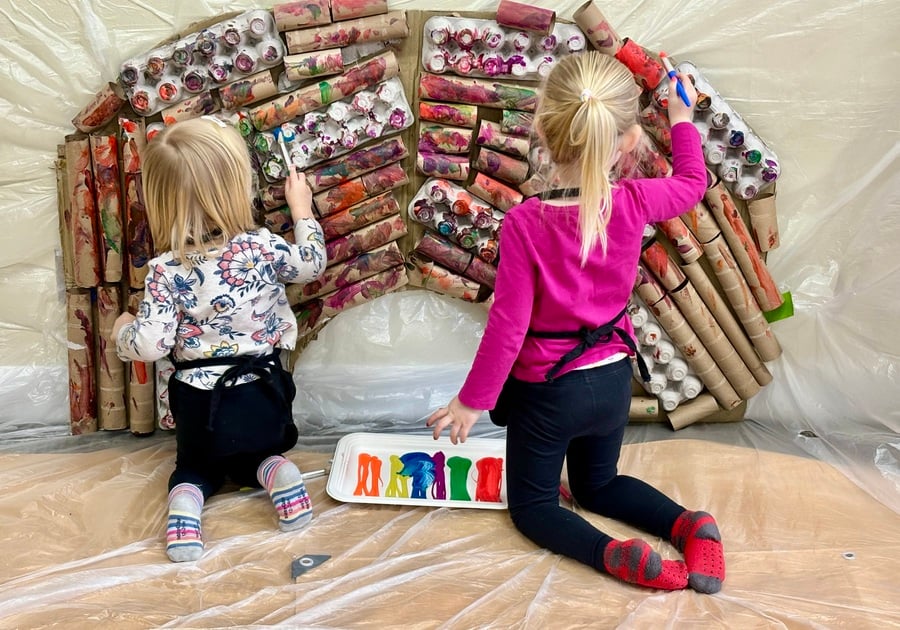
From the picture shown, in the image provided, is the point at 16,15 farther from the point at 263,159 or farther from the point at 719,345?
the point at 719,345

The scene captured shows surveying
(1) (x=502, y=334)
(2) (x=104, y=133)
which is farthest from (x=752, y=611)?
(2) (x=104, y=133)

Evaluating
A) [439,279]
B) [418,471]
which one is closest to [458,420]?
[418,471]

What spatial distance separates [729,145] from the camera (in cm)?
154

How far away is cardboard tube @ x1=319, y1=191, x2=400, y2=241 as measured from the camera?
154 centimetres

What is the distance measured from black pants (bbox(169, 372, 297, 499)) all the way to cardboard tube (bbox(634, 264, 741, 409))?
0.74 meters

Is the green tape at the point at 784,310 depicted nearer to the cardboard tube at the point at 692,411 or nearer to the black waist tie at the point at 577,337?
the cardboard tube at the point at 692,411

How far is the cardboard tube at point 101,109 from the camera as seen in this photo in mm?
1474

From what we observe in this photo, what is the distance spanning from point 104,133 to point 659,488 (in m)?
1.28

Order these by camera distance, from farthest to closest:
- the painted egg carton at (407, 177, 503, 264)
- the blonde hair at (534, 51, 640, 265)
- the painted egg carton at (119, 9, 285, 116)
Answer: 1. the painted egg carton at (407, 177, 503, 264)
2. the painted egg carton at (119, 9, 285, 116)
3. the blonde hair at (534, 51, 640, 265)

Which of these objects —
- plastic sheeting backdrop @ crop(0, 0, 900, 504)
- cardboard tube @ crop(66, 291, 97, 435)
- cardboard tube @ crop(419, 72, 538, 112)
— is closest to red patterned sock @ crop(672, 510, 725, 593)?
plastic sheeting backdrop @ crop(0, 0, 900, 504)

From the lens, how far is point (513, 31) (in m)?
1.46

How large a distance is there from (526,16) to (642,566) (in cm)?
98

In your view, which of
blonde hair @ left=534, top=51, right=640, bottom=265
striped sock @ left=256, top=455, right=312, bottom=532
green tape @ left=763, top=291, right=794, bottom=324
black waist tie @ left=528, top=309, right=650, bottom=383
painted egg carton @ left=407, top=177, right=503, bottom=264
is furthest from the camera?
green tape @ left=763, top=291, right=794, bottom=324

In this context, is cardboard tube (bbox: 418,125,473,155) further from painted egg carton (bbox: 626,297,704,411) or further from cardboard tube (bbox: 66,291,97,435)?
cardboard tube (bbox: 66,291,97,435)
